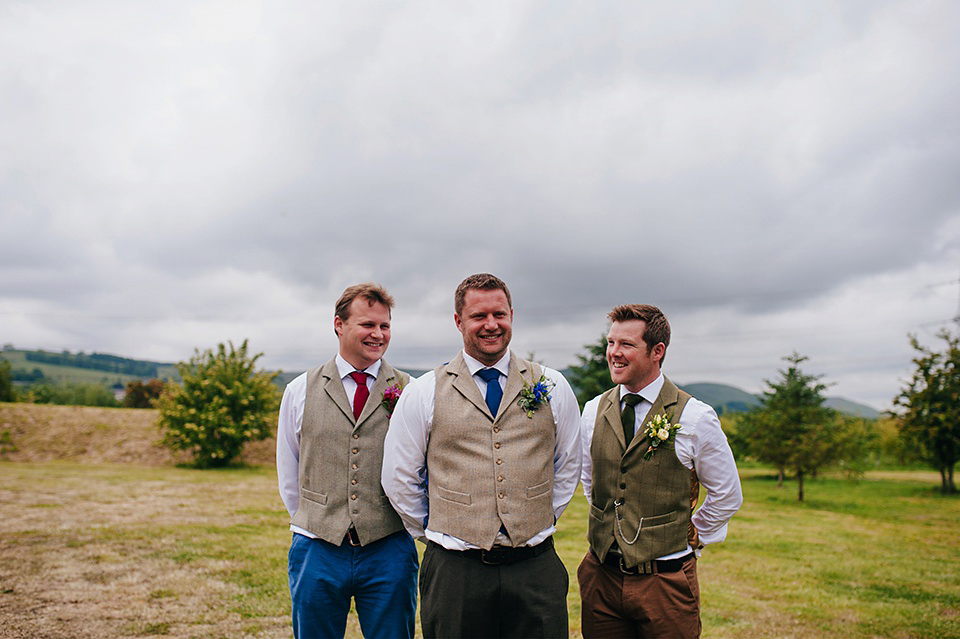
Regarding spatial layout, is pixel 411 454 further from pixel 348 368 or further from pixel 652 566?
pixel 652 566

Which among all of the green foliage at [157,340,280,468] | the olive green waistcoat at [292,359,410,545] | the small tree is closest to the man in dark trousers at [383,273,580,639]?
the olive green waistcoat at [292,359,410,545]

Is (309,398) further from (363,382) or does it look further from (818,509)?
(818,509)

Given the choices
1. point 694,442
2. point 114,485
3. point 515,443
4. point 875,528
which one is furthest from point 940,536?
point 114,485

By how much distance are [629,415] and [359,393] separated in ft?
5.36

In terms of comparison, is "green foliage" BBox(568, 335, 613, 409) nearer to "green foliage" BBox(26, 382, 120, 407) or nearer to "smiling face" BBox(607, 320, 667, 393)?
"smiling face" BBox(607, 320, 667, 393)

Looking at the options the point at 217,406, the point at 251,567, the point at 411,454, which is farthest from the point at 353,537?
the point at 217,406

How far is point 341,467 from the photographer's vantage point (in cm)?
378

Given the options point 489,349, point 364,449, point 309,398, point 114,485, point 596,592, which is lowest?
point 114,485

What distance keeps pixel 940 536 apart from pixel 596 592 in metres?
15.0

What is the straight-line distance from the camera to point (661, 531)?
357 centimetres

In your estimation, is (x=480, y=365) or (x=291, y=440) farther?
(x=291, y=440)

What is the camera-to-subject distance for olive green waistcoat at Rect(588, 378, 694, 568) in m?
3.57

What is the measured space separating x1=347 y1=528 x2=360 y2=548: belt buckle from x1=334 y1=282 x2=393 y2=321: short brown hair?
4.09 feet

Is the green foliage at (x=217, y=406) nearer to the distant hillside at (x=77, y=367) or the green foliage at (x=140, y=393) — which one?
the green foliage at (x=140, y=393)
